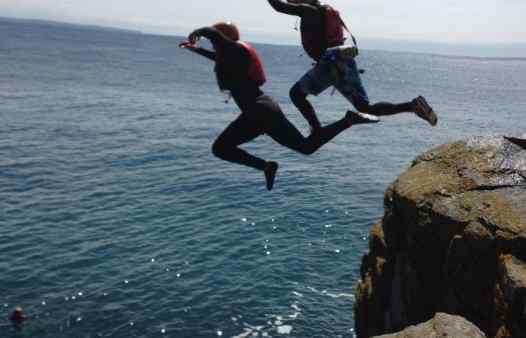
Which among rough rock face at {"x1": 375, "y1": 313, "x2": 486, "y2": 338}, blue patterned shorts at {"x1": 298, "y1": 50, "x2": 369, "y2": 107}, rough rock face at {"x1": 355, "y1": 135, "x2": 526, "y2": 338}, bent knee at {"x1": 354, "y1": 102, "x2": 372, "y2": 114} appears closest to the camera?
rough rock face at {"x1": 375, "y1": 313, "x2": 486, "y2": 338}

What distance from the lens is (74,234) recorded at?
1599 inches

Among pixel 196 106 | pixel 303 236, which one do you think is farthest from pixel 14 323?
pixel 196 106

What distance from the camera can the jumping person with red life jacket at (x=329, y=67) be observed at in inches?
415

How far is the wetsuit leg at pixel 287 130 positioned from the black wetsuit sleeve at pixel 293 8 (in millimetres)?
1747

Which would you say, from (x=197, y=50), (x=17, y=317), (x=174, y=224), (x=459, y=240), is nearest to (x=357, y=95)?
(x=197, y=50)

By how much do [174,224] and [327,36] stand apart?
35189mm

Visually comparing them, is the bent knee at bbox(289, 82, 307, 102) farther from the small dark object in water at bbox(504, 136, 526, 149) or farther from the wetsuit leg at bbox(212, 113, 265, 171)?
the small dark object in water at bbox(504, 136, 526, 149)

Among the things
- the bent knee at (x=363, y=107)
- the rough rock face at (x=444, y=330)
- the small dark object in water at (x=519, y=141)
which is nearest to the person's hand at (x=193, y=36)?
the bent knee at (x=363, y=107)

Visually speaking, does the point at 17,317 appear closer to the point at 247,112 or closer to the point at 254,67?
the point at 247,112

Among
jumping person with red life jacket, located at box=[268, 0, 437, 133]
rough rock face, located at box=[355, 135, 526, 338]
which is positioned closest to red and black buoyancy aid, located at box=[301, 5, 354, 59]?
jumping person with red life jacket, located at box=[268, 0, 437, 133]

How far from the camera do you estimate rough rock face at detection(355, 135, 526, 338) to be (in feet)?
40.2

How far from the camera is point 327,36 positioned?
10633 millimetres

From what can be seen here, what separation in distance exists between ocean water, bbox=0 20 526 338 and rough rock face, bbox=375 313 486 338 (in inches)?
787

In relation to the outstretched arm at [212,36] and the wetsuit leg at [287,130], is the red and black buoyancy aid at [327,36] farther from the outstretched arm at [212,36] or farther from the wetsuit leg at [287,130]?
the outstretched arm at [212,36]
